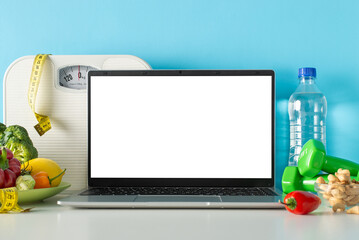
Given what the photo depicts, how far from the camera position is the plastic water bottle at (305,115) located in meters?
1.29

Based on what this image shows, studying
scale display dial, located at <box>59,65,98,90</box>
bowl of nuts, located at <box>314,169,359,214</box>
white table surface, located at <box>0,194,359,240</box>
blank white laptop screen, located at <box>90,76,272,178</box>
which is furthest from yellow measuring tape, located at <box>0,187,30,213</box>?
bowl of nuts, located at <box>314,169,359,214</box>

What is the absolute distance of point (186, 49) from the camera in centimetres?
136

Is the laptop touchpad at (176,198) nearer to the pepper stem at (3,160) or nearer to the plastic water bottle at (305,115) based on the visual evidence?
the pepper stem at (3,160)

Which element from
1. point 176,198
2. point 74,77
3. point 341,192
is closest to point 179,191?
point 176,198

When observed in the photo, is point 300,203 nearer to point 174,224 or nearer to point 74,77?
point 174,224

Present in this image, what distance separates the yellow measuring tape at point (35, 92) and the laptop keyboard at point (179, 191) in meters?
0.29

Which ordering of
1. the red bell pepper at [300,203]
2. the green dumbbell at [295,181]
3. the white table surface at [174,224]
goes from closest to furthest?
the white table surface at [174,224] < the red bell pepper at [300,203] < the green dumbbell at [295,181]

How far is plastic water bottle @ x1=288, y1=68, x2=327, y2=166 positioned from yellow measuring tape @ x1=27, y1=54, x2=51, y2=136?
2.72ft

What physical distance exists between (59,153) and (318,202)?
2.72 ft

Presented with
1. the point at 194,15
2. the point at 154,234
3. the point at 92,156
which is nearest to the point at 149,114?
the point at 92,156

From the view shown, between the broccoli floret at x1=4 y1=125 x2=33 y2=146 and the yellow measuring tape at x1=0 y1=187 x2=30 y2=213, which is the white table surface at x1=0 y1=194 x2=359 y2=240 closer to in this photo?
the yellow measuring tape at x1=0 y1=187 x2=30 y2=213

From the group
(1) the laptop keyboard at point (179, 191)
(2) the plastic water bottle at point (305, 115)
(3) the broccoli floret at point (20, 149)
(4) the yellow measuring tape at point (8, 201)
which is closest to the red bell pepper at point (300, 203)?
(1) the laptop keyboard at point (179, 191)

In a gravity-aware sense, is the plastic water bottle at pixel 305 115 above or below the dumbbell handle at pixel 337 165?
above

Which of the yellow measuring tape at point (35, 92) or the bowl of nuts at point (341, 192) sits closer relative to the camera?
the bowl of nuts at point (341, 192)
